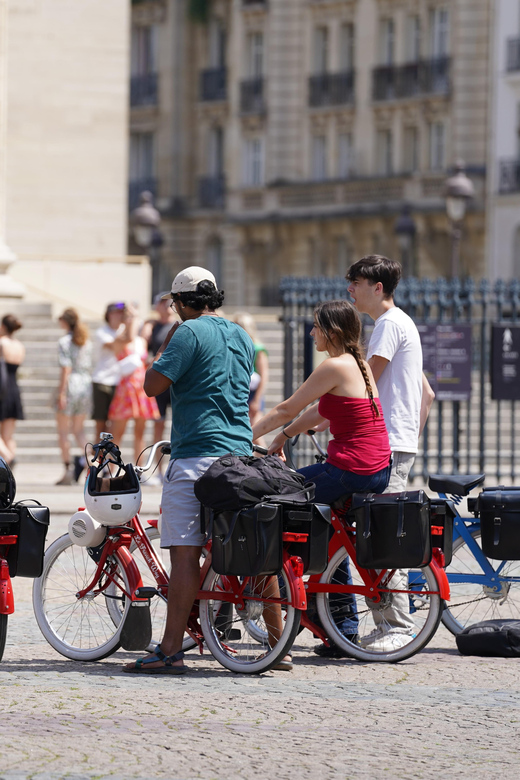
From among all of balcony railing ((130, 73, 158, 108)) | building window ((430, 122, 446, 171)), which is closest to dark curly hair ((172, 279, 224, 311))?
building window ((430, 122, 446, 171))

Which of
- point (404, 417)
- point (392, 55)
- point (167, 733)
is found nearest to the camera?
point (167, 733)

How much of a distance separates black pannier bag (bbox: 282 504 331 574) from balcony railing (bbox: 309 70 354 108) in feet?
151

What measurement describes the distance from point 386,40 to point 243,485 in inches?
1811

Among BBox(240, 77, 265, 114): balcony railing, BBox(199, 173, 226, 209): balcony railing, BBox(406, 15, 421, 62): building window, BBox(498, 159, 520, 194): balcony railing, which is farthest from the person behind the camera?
BBox(199, 173, 226, 209): balcony railing

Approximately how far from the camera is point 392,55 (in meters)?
51.7

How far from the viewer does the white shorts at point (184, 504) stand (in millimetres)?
7746

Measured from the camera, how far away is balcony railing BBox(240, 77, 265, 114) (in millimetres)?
55344

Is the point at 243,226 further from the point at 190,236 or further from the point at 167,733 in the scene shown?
the point at 167,733

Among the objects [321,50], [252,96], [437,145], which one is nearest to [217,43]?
[252,96]

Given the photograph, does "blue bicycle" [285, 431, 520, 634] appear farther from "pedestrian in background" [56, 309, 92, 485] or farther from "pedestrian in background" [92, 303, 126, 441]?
"pedestrian in background" [56, 309, 92, 485]

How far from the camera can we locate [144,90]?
5909 cm

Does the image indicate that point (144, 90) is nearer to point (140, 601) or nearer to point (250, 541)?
point (140, 601)

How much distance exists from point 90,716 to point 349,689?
4.29ft

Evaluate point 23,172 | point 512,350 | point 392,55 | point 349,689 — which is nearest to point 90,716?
point 349,689
